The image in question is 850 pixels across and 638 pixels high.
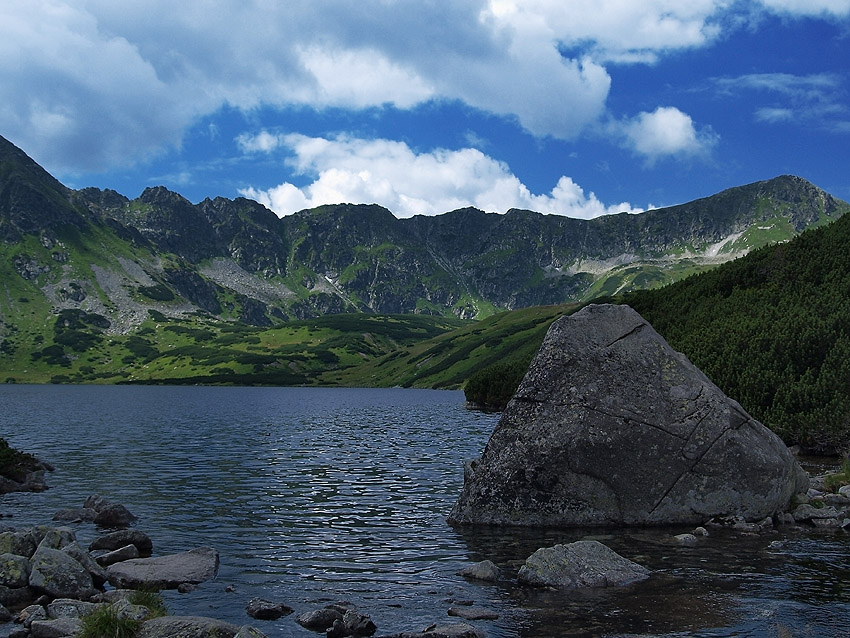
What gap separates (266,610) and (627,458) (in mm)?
15728

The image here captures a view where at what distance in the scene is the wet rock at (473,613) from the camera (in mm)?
16766

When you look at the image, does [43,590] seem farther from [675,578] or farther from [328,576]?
[675,578]

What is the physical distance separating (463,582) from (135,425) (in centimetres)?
8115

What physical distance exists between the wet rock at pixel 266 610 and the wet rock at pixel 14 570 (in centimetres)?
683

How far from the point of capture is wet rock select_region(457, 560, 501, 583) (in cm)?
2039

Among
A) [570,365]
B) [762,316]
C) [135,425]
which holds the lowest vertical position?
[135,425]

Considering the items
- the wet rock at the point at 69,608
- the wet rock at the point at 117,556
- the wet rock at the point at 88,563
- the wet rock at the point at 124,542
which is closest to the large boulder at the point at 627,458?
the wet rock at the point at 124,542

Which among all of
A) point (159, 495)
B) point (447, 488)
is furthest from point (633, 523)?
point (159, 495)

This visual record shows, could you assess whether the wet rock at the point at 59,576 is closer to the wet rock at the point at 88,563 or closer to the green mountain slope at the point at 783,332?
the wet rock at the point at 88,563

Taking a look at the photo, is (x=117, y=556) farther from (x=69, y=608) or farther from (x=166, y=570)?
(x=69, y=608)

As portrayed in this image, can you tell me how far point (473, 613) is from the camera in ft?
55.6

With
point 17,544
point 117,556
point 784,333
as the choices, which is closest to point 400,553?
point 117,556

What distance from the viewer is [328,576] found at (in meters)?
21.5

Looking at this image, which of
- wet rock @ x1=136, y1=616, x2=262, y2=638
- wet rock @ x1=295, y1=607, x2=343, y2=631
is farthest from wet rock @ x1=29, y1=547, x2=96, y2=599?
wet rock @ x1=295, y1=607, x2=343, y2=631
